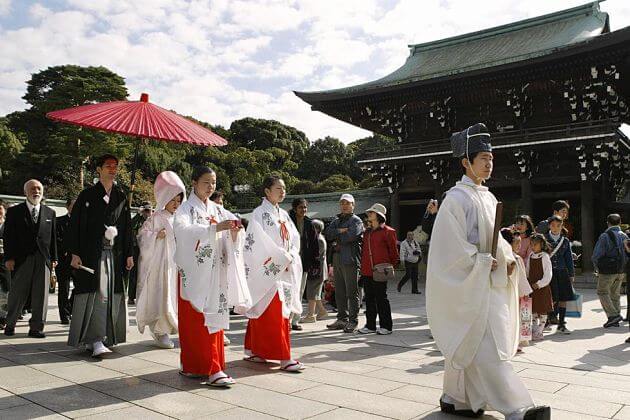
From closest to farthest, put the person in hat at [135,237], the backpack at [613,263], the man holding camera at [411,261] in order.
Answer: the backpack at [613,263], the person in hat at [135,237], the man holding camera at [411,261]

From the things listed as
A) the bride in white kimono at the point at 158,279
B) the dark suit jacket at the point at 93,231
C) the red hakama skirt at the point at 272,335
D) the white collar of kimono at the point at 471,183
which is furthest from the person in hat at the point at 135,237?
the white collar of kimono at the point at 471,183

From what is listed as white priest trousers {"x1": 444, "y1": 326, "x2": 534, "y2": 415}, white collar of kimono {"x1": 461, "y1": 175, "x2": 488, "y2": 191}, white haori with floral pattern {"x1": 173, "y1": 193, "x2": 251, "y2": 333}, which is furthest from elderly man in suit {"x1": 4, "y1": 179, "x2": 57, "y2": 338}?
white collar of kimono {"x1": 461, "y1": 175, "x2": 488, "y2": 191}

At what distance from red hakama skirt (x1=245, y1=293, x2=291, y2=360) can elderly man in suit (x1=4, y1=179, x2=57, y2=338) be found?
3030mm

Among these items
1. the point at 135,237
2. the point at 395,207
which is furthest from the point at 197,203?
the point at 395,207

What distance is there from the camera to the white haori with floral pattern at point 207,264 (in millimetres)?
4195

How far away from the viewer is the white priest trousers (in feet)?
9.98

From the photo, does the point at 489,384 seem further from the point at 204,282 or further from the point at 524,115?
the point at 524,115

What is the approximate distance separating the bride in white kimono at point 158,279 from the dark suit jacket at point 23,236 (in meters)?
1.35

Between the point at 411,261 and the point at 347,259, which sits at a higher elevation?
the point at 347,259

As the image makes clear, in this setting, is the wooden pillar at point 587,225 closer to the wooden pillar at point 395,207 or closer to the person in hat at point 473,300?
the wooden pillar at point 395,207

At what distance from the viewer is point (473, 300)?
328cm

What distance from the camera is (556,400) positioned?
376cm

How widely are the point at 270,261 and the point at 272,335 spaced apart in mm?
692

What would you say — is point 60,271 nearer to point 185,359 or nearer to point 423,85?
point 185,359
